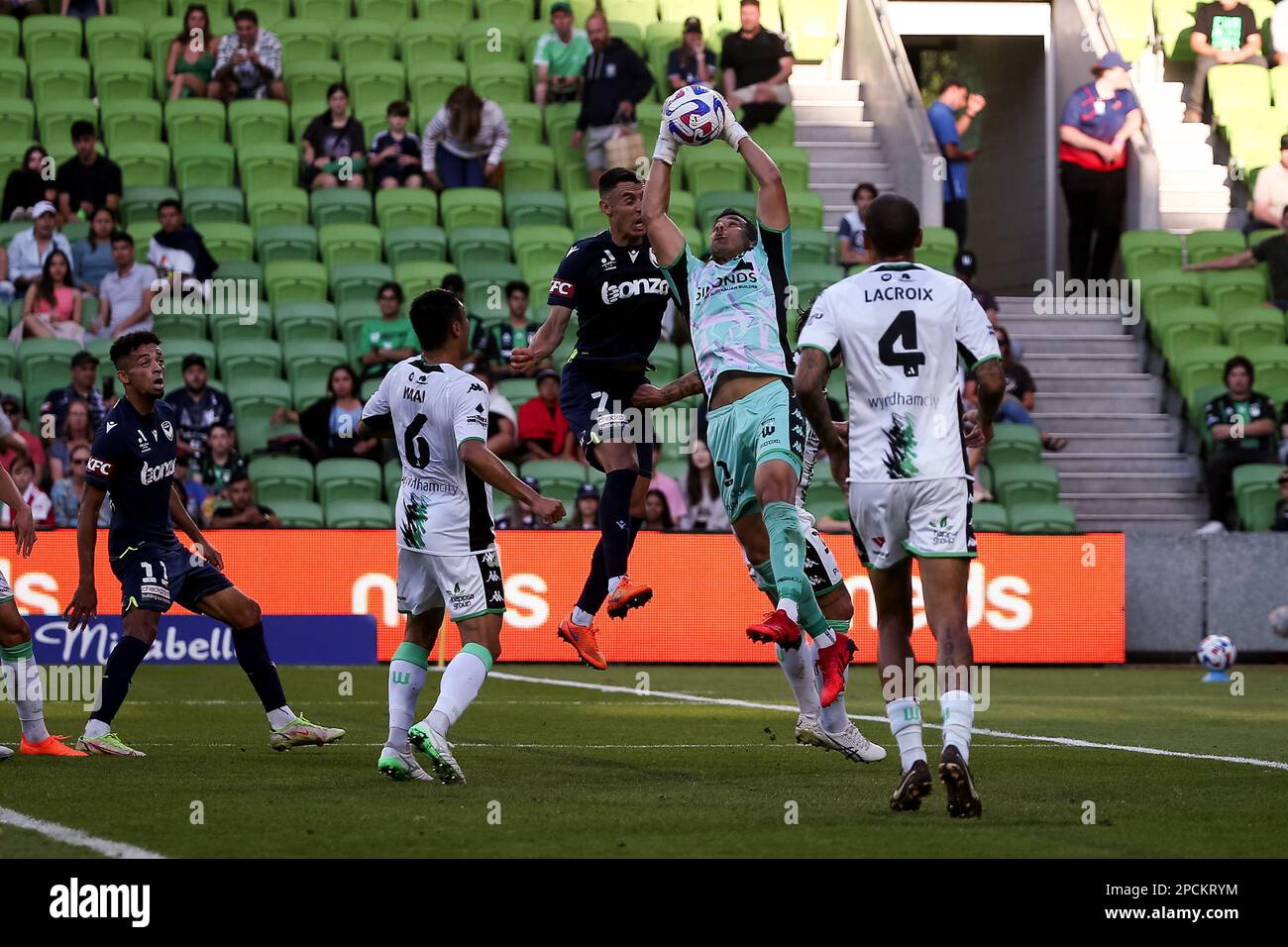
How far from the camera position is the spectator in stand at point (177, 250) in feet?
64.0

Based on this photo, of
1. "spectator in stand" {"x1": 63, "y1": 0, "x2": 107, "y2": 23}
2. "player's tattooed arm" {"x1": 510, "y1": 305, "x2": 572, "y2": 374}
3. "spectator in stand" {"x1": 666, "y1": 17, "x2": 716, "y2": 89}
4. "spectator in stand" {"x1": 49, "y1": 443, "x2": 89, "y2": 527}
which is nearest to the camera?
"player's tattooed arm" {"x1": 510, "y1": 305, "x2": 572, "y2": 374}

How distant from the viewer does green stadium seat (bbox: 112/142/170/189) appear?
21.4 metres

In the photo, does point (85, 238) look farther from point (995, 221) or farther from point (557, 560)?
point (995, 221)

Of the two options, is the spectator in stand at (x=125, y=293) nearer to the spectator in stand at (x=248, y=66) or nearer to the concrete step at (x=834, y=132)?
the spectator in stand at (x=248, y=66)

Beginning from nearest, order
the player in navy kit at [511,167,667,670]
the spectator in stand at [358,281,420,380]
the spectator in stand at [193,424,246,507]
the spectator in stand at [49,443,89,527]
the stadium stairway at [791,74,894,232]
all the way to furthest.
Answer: the player in navy kit at [511,167,667,670]
the spectator in stand at [49,443,89,527]
the spectator in stand at [193,424,246,507]
the spectator in stand at [358,281,420,380]
the stadium stairway at [791,74,894,232]

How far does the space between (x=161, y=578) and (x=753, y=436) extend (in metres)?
3.12

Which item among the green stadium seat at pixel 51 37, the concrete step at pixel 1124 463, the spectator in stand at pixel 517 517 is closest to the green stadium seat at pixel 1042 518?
the concrete step at pixel 1124 463

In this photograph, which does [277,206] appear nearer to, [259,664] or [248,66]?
[248,66]

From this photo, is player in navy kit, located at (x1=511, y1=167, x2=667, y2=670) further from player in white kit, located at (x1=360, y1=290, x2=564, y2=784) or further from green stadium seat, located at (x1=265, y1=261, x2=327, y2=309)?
green stadium seat, located at (x1=265, y1=261, x2=327, y2=309)

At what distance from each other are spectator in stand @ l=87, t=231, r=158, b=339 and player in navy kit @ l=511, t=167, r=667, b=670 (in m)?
9.68

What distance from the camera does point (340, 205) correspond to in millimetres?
21297

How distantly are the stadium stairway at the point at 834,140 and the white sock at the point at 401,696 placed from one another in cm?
1515

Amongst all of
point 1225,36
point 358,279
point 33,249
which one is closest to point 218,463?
point 358,279

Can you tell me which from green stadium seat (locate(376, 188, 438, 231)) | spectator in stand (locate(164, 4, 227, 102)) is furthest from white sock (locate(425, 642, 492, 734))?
spectator in stand (locate(164, 4, 227, 102))
